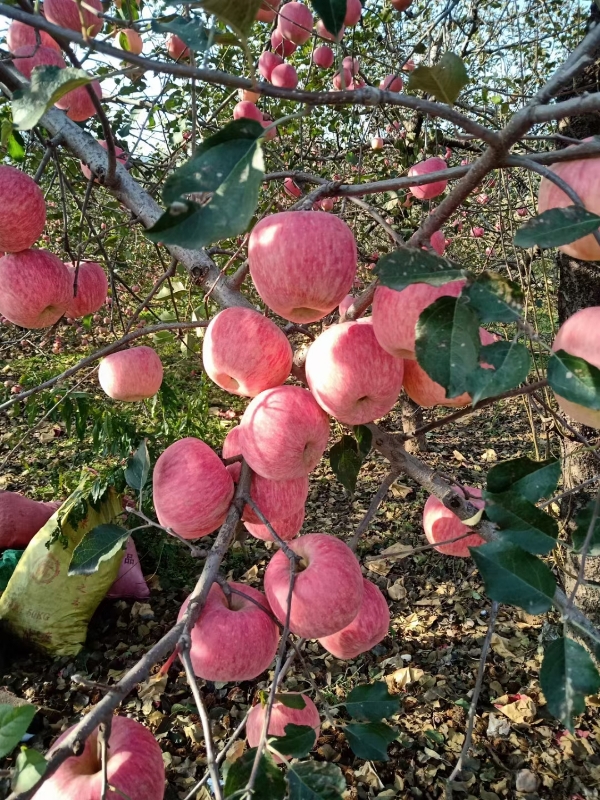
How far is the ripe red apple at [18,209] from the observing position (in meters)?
1.12

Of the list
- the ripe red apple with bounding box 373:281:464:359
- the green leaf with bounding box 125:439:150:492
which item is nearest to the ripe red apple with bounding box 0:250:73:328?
the green leaf with bounding box 125:439:150:492

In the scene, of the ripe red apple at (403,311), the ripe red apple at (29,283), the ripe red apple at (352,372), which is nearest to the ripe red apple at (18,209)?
the ripe red apple at (29,283)

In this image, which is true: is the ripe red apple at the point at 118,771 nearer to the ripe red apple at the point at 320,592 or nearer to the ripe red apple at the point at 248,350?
the ripe red apple at the point at 320,592

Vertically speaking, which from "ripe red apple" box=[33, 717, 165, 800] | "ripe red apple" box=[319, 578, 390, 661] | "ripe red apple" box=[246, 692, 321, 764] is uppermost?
"ripe red apple" box=[33, 717, 165, 800]

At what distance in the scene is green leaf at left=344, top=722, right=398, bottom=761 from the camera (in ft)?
2.34

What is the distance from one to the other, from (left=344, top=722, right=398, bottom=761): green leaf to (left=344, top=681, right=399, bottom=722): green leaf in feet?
0.06

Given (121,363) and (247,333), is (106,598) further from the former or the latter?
(247,333)

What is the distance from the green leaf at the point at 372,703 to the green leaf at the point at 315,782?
159mm

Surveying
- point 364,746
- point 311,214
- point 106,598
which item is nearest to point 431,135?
point 311,214

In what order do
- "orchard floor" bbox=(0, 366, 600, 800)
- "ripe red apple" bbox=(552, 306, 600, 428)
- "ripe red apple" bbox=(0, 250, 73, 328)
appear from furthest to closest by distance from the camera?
"orchard floor" bbox=(0, 366, 600, 800) → "ripe red apple" bbox=(0, 250, 73, 328) → "ripe red apple" bbox=(552, 306, 600, 428)

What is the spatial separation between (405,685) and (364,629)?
1.39 meters

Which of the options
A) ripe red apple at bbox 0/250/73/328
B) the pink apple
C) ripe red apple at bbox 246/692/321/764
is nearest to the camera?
ripe red apple at bbox 246/692/321/764

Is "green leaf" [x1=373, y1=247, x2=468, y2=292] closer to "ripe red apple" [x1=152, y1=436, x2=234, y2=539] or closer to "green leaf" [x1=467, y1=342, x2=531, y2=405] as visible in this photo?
"green leaf" [x1=467, y1=342, x2=531, y2=405]

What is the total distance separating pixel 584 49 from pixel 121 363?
1394mm
